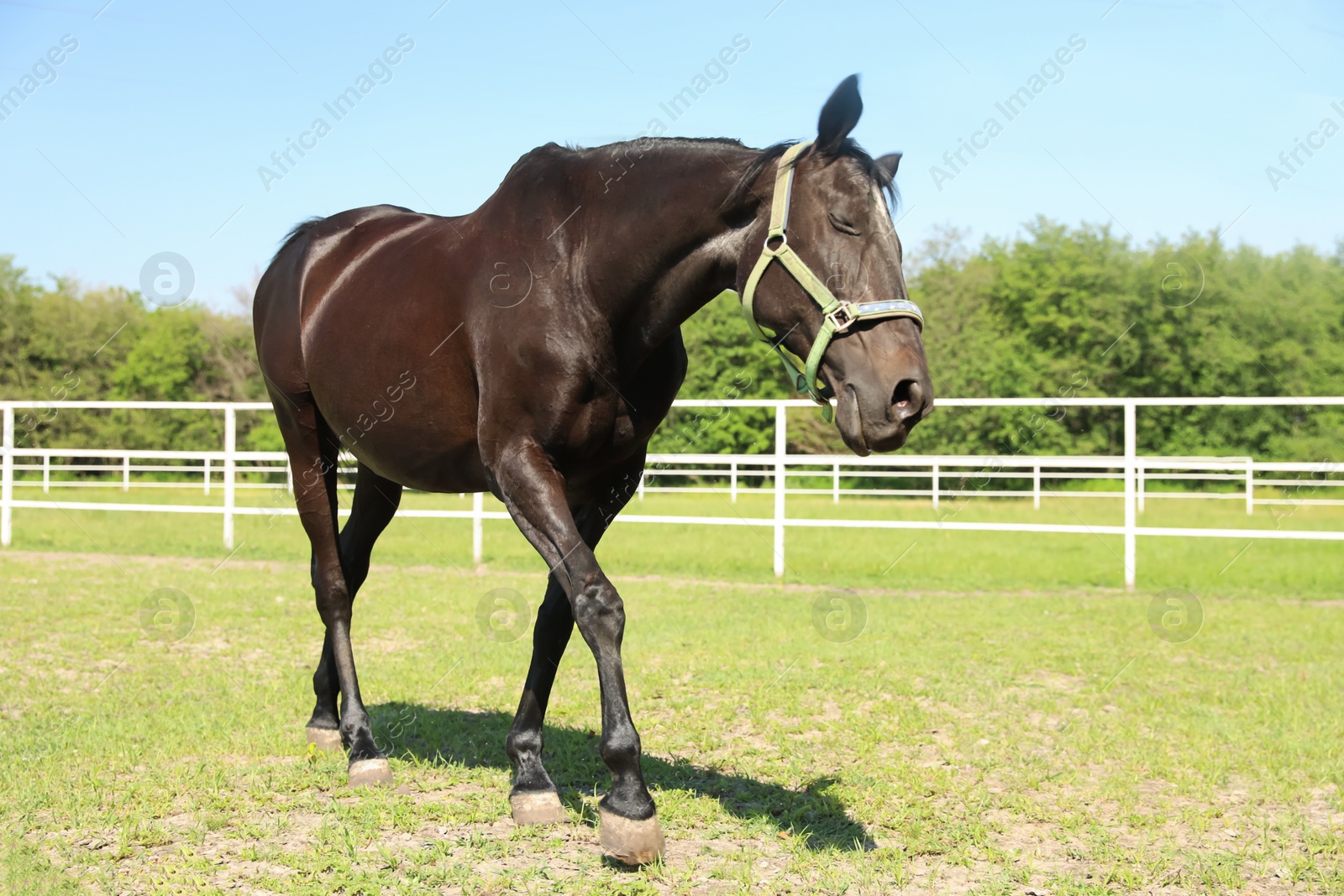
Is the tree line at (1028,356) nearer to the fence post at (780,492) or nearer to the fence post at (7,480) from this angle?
the fence post at (780,492)

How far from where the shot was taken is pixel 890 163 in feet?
9.71

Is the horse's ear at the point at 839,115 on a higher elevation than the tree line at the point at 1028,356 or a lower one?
lower

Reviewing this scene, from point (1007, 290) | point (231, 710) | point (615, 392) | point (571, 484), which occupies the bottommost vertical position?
point (231, 710)

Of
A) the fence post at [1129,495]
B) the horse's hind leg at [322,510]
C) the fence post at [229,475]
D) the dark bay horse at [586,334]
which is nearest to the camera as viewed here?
the dark bay horse at [586,334]

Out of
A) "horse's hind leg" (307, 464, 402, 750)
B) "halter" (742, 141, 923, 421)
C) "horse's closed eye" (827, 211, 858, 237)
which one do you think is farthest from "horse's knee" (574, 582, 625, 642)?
"horse's hind leg" (307, 464, 402, 750)

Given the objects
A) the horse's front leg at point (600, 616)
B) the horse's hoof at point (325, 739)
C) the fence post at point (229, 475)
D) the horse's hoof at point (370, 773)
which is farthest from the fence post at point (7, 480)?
the horse's front leg at point (600, 616)

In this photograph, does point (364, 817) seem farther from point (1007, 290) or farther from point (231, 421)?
point (1007, 290)

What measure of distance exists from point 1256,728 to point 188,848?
4.91 meters

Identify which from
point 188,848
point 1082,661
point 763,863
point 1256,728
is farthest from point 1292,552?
point 188,848

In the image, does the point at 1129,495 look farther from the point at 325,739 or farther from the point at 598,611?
the point at 598,611

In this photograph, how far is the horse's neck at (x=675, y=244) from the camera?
305 centimetres

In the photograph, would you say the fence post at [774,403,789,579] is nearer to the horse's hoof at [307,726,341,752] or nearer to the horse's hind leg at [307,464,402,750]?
the horse's hind leg at [307,464,402,750]

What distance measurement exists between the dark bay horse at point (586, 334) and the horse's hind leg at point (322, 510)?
0.05 m

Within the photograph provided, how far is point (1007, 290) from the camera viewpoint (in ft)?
115
